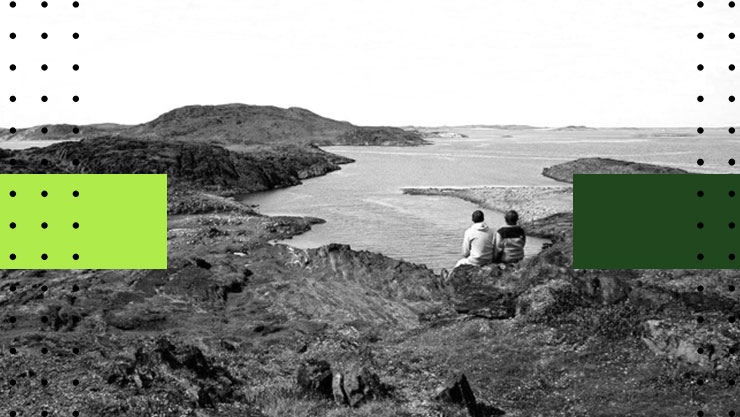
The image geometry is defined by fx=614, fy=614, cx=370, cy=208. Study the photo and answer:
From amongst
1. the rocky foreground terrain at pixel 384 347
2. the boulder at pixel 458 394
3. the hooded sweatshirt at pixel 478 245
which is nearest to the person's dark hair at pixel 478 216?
the hooded sweatshirt at pixel 478 245

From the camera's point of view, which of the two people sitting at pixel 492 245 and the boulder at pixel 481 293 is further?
the boulder at pixel 481 293

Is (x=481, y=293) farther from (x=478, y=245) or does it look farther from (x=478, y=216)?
(x=478, y=216)

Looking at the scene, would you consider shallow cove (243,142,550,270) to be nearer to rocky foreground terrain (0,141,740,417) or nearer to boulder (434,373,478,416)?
rocky foreground terrain (0,141,740,417)

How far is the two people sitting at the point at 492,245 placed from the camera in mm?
15273

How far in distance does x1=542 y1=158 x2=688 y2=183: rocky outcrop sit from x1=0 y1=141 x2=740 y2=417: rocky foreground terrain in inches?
2701

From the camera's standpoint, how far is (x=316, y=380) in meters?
13.6

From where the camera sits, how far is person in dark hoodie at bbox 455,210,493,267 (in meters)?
15.2

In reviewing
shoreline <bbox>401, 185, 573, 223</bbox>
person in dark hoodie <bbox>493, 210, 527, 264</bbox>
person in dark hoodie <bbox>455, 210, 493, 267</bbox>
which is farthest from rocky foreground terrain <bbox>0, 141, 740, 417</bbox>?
shoreline <bbox>401, 185, 573, 223</bbox>

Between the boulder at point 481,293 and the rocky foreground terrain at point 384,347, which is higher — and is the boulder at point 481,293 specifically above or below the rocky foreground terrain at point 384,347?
above

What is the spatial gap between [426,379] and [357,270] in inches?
633

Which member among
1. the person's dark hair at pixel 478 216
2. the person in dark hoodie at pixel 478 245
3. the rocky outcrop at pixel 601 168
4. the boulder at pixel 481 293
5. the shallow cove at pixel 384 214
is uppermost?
the rocky outcrop at pixel 601 168

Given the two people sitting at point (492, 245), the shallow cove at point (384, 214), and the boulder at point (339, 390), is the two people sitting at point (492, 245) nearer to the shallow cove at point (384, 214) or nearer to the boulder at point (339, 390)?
the boulder at point (339, 390)

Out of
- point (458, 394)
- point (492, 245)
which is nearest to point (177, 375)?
point (458, 394)

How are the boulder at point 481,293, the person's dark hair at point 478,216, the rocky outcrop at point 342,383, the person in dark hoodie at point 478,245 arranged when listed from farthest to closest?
the boulder at point 481,293, the person in dark hoodie at point 478,245, the person's dark hair at point 478,216, the rocky outcrop at point 342,383
